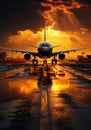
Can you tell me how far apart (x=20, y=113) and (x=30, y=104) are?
2255 millimetres

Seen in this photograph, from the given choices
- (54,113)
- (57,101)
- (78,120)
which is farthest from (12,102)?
(78,120)

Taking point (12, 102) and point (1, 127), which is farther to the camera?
point (12, 102)

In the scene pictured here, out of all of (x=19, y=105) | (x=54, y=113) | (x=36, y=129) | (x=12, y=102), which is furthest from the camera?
(x=12, y=102)

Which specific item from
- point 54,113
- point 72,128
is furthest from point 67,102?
point 72,128

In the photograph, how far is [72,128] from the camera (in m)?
9.90

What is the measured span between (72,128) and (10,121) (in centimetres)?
238

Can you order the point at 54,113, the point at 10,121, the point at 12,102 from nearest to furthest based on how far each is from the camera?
the point at 10,121 < the point at 54,113 < the point at 12,102

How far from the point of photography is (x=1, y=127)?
10117 millimetres

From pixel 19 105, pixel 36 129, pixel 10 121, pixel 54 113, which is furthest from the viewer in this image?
pixel 19 105

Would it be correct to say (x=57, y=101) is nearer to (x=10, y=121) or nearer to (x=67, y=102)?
(x=67, y=102)

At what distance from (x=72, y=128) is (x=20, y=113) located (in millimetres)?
3176

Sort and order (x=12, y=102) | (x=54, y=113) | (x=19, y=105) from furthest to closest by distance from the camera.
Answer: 1. (x=12, y=102)
2. (x=19, y=105)
3. (x=54, y=113)

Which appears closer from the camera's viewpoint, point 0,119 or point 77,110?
point 0,119

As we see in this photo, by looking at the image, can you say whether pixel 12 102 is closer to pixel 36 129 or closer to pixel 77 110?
pixel 77 110
